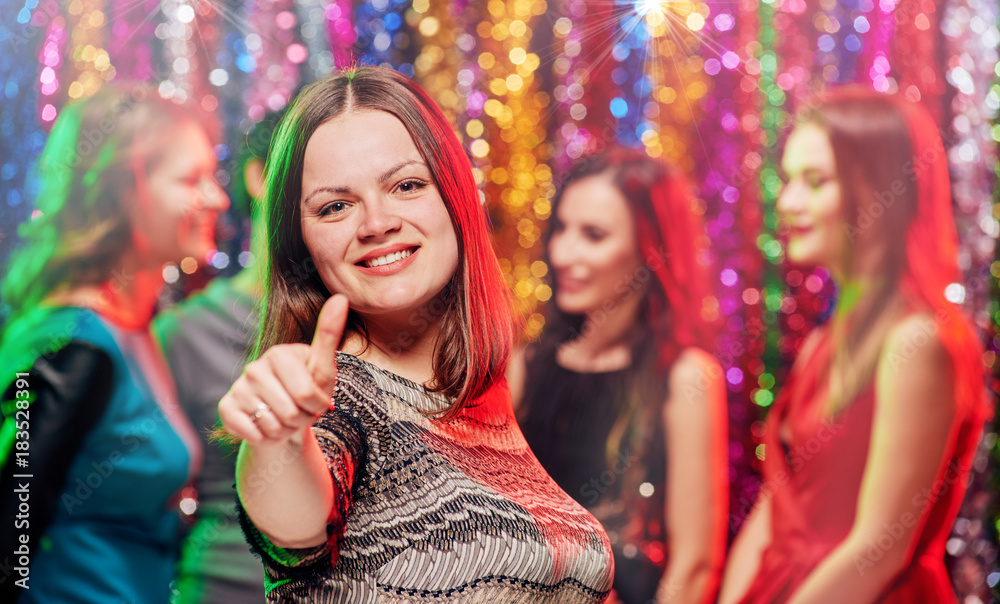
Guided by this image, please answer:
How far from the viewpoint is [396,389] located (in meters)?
1.05

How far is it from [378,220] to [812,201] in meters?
1.77

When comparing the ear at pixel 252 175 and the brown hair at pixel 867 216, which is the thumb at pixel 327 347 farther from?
the brown hair at pixel 867 216

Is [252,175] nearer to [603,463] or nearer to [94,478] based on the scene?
[94,478]

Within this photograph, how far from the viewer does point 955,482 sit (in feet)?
7.54

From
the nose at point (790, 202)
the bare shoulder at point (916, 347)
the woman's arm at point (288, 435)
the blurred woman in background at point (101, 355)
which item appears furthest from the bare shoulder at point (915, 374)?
the blurred woman in background at point (101, 355)

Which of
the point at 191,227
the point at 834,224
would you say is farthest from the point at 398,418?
the point at 834,224

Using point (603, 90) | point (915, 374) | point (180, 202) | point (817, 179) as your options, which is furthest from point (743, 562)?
point (180, 202)

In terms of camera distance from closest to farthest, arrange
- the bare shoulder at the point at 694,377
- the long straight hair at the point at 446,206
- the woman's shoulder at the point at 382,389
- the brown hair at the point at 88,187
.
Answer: the woman's shoulder at the point at 382,389, the long straight hair at the point at 446,206, the brown hair at the point at 88,187, the bare shoulder at the point at 694,377

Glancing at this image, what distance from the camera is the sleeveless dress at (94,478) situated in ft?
6.74

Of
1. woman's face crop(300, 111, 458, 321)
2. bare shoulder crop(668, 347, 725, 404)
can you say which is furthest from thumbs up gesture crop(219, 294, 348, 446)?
bare shoulder crop(668, 347, 725, 404)

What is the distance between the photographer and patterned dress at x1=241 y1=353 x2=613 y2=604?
2.87ft

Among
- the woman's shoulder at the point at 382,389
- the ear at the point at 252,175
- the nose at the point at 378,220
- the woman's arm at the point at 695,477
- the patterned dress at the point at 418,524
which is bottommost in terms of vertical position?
the woman's arm at the point at 695,477

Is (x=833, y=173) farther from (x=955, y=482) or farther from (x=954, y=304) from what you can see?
(x=955, y=482)

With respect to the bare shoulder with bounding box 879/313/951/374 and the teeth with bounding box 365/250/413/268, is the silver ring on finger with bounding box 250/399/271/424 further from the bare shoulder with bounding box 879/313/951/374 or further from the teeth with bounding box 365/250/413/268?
the bare shoulder with bounding box 879/313/951/374
